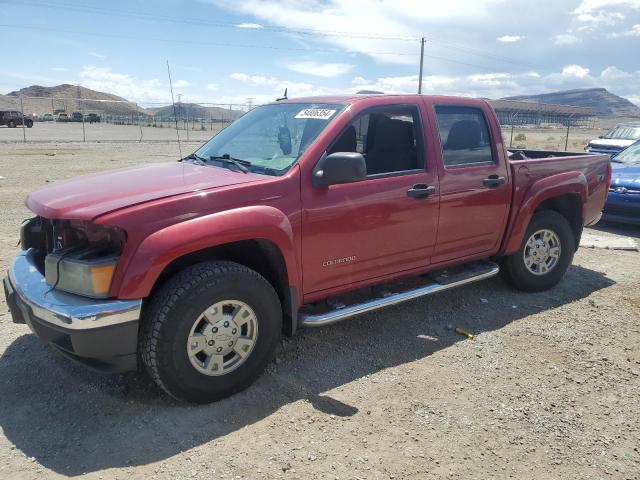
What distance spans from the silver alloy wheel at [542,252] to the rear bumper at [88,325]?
3804 mm

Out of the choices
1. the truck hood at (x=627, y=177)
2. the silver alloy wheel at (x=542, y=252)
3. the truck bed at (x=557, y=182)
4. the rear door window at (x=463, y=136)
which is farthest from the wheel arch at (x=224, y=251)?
the truck hood at (x=627, y=177)

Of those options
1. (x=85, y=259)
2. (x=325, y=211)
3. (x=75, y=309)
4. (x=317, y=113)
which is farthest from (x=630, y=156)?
(x=75, y=309)

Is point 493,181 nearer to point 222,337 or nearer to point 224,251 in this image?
point 224,251

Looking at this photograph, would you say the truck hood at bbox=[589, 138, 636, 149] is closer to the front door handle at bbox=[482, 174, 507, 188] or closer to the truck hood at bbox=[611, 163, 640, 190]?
the truck hood at bbox=[611, 163, 640, 190]

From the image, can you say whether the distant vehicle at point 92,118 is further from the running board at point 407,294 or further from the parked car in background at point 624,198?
the running board at point 407,294

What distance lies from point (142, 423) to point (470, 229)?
2971mm

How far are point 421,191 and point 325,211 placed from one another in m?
0.90

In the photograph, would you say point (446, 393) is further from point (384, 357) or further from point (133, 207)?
point (133, 207)

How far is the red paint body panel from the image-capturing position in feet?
9.26

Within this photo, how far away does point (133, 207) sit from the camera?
9.25 feet

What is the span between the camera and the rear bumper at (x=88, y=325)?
2.69 metres

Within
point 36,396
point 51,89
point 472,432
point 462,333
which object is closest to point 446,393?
point 472,432

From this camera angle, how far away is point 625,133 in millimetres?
15195

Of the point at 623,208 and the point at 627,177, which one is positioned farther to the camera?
the point at 627,177
